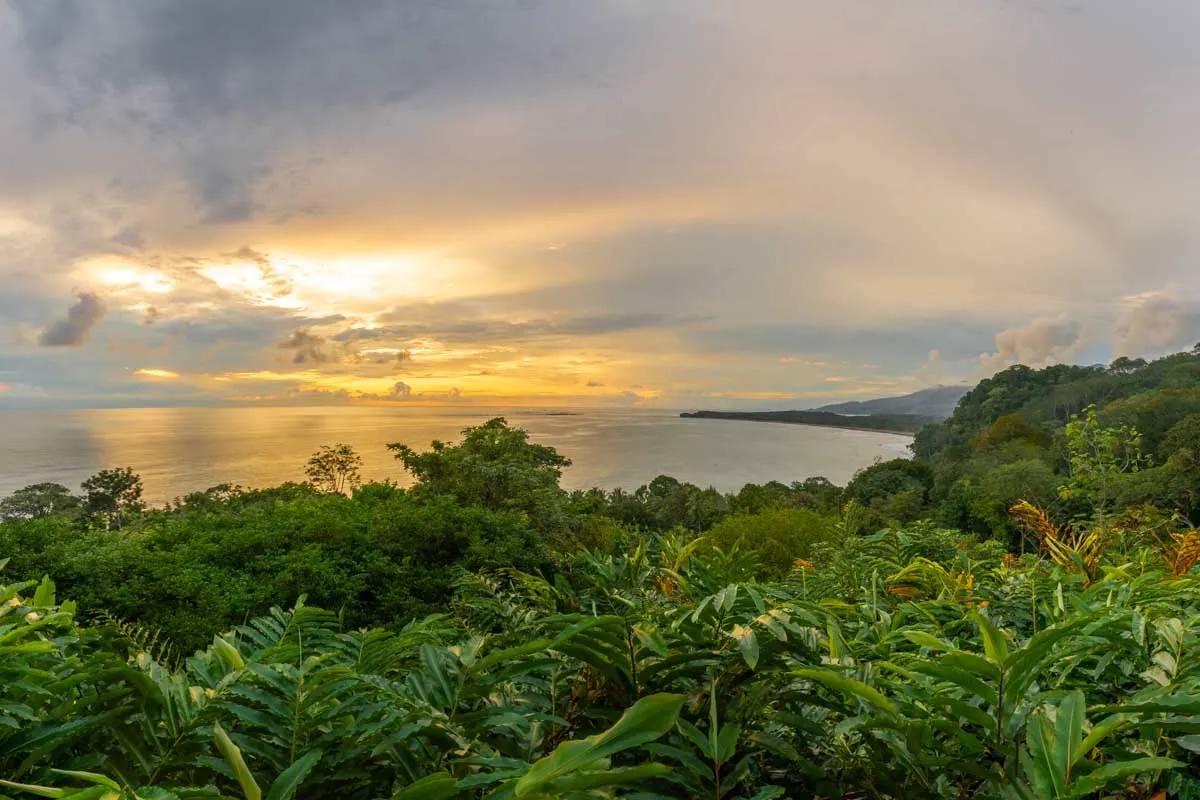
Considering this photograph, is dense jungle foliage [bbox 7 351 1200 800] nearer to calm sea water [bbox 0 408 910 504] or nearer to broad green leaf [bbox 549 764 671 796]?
broad green leaf [bbox 549 764 671 796]

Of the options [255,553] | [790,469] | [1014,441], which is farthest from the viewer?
[790,469]

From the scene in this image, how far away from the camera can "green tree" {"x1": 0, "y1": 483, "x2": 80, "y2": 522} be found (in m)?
21.4

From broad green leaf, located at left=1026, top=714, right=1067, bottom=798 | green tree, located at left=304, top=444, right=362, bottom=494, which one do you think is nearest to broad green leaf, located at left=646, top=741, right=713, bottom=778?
broad green leaf, located at left=1026, top=714, right=1067, bottom=798

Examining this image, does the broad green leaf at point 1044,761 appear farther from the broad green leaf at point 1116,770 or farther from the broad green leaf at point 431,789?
the broad green leaf at point 431,789

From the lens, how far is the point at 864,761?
806mm

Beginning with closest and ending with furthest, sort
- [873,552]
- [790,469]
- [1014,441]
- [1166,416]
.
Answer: [873,552]
[1166,416]
[1014,441]
[790,469]

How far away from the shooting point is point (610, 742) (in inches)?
22.1

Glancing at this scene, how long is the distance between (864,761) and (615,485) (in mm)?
33695

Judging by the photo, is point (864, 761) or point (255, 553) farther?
point (255, 553)

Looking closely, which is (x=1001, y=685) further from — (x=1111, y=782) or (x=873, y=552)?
(x=873, y=552)

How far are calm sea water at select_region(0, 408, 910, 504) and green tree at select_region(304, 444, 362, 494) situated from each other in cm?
68

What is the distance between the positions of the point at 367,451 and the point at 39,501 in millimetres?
15333

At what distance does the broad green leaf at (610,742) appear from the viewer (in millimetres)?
510

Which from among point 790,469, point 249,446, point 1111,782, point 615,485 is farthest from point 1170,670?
point 249,446
